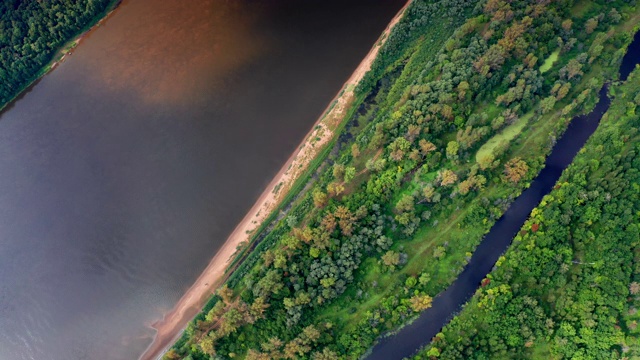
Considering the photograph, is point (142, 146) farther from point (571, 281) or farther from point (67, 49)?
point (571, 281)

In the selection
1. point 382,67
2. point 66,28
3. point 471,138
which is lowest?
point 471,138

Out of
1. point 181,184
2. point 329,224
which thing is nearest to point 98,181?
point 181,184

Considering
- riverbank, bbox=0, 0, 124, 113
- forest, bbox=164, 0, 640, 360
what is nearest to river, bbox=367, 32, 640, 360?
forest, bbox=164, 0, 640, 360

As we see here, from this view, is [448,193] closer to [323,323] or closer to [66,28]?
[323,323]

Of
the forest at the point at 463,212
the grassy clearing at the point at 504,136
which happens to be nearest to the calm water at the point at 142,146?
the forest at the point at 463,212

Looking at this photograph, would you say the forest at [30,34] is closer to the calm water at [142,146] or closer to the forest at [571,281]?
the calm water at [142,146]

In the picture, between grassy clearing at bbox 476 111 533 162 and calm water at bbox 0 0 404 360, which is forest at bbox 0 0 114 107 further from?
grassy clearing at bbox 476 111 533 162
